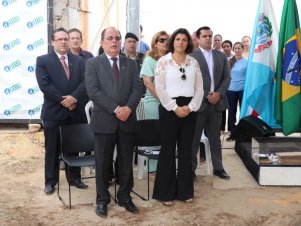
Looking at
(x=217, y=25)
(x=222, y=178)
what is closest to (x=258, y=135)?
(x=222, y=178)

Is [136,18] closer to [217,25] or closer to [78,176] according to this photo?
[78,176]

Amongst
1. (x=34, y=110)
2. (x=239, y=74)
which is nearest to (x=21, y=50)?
(x=34, y=110)

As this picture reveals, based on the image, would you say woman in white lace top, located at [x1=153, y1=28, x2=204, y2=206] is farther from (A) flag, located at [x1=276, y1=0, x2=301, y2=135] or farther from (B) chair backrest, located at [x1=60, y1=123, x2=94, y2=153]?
(A) flag, located at [x1=276, y1=0, x2=301, y2=135]

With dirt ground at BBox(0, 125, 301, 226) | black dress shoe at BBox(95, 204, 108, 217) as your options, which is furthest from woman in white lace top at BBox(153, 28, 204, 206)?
black dress shoe at BBox(95, 204, 108, 217)

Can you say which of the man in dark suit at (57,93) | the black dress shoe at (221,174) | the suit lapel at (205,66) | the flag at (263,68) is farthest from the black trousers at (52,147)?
the flag at (263,68)

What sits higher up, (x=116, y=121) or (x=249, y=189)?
(x=116, y=121)

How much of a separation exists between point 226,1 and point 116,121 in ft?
59.9

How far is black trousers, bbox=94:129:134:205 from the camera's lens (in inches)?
161

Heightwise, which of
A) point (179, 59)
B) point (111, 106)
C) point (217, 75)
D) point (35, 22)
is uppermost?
point (35, 22)

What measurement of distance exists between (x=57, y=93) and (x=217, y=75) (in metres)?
1.77

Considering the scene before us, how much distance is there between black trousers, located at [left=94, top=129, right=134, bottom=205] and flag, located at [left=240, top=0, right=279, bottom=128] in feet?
7.98

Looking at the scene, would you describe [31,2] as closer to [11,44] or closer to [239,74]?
[11,44]

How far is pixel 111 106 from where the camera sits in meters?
4.00

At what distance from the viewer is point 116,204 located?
439cm
